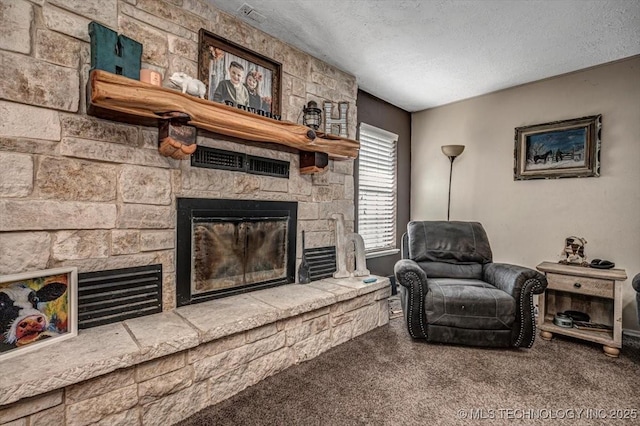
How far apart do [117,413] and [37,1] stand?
2015 millimetres

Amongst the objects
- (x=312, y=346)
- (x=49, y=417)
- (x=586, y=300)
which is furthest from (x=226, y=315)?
(x=586, y=300)

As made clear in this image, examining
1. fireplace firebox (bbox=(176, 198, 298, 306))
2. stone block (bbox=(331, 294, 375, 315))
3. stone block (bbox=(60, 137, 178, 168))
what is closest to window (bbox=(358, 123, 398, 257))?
→ stone block (bbox=(331, 294, 375, 315))

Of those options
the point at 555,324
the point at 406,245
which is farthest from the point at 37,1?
the point at 555,324

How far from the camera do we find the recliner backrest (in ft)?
9.68

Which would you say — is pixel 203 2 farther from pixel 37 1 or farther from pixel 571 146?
pixel 571 146

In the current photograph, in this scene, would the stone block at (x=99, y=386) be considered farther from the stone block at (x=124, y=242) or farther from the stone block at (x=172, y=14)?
the stone block at (x=172, y=14)

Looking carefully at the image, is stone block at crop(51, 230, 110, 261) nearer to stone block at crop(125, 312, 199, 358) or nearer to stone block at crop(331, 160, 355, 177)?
stone block at crop(125, 312, 199, 358)

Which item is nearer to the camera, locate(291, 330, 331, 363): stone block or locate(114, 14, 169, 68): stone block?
Result: locate(114, 14, 169, 68): stone block

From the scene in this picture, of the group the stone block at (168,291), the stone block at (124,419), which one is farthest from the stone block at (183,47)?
the stone block at (124,419)

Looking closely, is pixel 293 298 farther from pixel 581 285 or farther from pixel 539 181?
pixel 539 181

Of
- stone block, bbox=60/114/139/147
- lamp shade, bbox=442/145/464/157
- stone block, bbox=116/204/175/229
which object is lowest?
stone block, bbox=116/204/175/229

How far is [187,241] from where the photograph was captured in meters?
2.01

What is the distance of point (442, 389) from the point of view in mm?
1849

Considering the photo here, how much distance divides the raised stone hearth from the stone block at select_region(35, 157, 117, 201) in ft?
2.37
